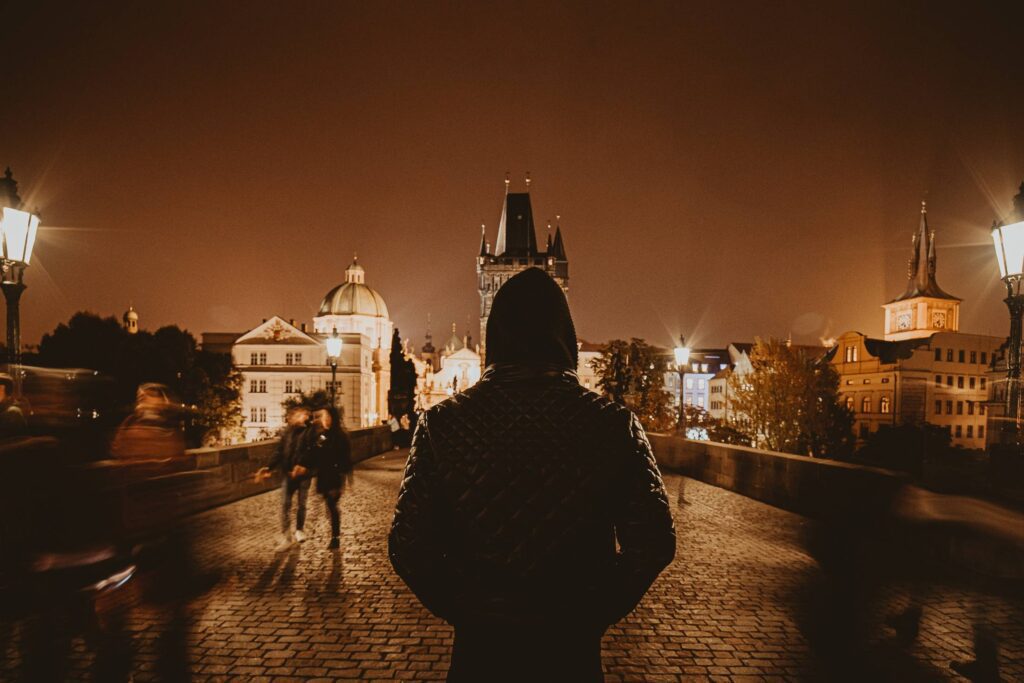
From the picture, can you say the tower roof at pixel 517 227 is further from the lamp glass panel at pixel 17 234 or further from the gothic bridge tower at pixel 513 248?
the lamp glass panel at pixel 17 234

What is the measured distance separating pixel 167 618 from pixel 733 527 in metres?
7.39

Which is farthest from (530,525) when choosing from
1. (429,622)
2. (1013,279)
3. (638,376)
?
(638,376)

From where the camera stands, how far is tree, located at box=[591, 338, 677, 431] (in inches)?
2216

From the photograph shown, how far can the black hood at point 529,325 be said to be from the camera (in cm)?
224

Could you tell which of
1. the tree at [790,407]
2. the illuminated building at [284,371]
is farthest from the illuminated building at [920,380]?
the illuminated building at [284,371]

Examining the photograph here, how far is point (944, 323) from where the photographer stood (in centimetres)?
9375

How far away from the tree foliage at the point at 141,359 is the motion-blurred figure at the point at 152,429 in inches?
1647

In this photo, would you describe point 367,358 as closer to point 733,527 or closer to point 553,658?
point 733,527

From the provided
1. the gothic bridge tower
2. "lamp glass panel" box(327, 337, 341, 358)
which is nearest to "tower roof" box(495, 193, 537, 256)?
the gothic bridge tower

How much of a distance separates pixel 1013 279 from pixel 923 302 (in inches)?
3977

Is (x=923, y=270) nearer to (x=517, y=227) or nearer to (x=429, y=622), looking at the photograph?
(x=517, y=227)

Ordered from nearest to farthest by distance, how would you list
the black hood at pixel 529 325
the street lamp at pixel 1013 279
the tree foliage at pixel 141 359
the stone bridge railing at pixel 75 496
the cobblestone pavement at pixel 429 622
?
1. the black hood at pixel 529 325
2. the stone bridge railing at pixel 75 496
3. the cobblestone pavement at pixel 429 622
4. the street lamp at pixel 1013 279
5. the tree foliage at pixel 141 359

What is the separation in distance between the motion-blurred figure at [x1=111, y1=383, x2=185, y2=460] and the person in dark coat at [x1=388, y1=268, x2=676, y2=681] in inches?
155

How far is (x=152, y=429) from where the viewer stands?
213 inches
